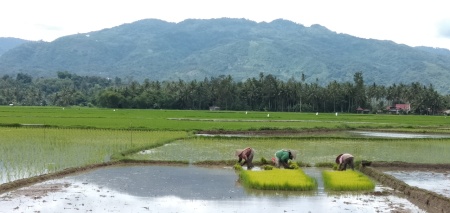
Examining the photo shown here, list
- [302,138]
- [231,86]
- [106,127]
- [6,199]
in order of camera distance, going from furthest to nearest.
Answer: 1. [231,86]
2. [106,127]
3. [302,138]
4. [6,199]

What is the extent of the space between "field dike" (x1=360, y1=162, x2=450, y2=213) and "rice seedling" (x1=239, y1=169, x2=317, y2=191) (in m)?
2.21

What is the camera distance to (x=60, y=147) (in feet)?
63.9

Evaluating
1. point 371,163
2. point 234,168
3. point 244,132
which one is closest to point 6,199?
point 234,168

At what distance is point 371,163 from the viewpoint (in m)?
16.8

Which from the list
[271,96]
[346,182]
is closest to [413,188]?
[346,182]

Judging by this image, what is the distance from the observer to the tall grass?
14724 mm

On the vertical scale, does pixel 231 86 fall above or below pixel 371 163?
above

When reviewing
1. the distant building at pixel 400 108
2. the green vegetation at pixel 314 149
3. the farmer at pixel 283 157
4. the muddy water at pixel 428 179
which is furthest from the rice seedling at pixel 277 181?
the distant building at pixel 400 108

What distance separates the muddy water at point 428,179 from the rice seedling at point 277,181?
124 inches

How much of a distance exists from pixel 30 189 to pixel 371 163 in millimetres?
10966

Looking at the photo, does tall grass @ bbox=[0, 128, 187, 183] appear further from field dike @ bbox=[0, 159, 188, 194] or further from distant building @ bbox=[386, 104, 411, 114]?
distant building @ bbox=[386, 104, 411, 114]

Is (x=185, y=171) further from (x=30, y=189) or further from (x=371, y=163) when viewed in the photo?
(x=371, y=163)

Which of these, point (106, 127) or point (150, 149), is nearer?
point (150, 149)

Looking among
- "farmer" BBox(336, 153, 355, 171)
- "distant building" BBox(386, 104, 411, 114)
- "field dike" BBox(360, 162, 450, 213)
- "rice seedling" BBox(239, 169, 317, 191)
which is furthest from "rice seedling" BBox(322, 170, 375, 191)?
"distant building" BBox(386, 104, 411, 114)
